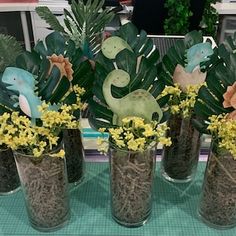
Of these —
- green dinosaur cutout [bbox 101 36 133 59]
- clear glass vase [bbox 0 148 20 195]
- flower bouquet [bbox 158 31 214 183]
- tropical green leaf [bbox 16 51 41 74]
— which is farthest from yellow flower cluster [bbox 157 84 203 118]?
clear glass vase [bbox 0 148 20 195]

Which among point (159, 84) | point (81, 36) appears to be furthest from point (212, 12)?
point (159, 84)

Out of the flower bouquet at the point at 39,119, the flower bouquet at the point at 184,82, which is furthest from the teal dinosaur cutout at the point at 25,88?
the flower bouquet at the point at 184,82

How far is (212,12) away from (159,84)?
6.21 ft

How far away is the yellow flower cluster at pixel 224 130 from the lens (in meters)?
0.58

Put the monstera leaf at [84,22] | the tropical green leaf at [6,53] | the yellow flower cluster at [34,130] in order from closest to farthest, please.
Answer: the yellow flower cluster at [34,130] < the tropical green leaf at [6,53] < the monstera leaf at [84,22]

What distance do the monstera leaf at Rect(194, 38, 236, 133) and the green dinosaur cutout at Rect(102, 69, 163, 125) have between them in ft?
0.26

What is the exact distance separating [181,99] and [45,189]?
0.32m

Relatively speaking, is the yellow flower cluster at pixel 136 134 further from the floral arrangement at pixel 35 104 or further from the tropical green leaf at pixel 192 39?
the tropical green leaf at pixel 192 39

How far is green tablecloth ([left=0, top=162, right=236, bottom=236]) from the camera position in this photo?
2.30ft

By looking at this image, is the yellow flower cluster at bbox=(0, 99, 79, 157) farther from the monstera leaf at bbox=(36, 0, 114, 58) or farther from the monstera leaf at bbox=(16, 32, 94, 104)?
the monstera leaf at bbox=(36, 0, 114, 58)

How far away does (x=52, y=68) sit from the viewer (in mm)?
603

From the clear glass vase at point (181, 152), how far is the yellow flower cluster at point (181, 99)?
0.03 m

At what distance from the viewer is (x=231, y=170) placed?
63 centimetres

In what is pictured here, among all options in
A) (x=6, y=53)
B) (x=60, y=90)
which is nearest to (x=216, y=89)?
(x=60, y=90)
